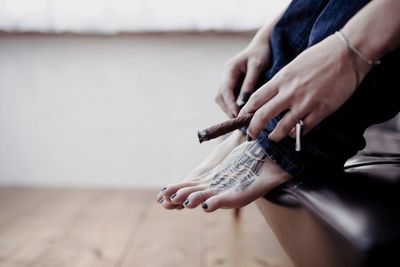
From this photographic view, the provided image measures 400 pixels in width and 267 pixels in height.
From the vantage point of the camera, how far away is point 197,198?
0.62 m

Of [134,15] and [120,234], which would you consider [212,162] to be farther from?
[134,15]

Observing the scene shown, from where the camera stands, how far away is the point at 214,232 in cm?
127

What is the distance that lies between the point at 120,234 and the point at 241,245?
14.0 inches

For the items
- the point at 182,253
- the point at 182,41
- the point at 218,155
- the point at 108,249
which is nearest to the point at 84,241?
the point at 108,249

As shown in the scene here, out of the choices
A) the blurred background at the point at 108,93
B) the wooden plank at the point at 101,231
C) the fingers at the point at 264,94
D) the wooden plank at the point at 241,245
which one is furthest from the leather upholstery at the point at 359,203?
the blurred background at the point at 108,93

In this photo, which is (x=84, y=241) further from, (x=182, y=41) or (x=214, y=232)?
(x=182, y=41)

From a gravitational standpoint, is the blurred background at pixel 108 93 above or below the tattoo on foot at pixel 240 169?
above

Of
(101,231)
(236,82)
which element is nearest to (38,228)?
(101,231)

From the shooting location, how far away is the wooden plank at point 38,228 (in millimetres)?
1066

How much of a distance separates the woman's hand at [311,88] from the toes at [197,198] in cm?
17

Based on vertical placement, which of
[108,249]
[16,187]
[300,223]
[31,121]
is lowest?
[300,223]

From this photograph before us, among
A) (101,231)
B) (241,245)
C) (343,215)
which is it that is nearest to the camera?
(343,215)

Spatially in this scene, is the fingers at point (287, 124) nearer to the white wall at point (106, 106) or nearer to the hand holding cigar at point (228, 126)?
the hand holding cigar at point (228, 126)

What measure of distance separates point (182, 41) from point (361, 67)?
4.26 feet
